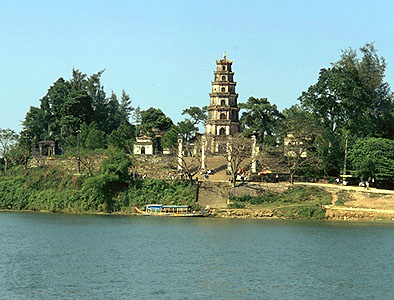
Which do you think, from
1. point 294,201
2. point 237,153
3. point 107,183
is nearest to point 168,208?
point 107,183

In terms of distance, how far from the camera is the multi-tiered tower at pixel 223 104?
91000 millimetres

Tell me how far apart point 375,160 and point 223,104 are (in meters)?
25.3

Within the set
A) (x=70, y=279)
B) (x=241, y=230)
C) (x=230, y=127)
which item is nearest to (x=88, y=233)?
(x=241, y=230)

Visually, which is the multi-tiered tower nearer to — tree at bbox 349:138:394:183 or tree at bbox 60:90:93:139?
tree at bbox 60:90:93:139

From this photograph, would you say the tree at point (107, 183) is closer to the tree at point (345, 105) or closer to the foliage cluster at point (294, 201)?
the foliage cluster at point (294, 201)

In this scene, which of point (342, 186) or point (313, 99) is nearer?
point (342, 186)

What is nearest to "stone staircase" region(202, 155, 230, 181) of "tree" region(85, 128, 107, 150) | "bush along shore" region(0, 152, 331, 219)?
"bush along shore" region(0, 152, 331, 219)

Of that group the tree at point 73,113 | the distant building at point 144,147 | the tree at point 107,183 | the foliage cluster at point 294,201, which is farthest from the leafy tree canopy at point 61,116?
the foliage cluster at point 294,201

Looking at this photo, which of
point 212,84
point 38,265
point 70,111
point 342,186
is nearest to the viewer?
point 38,265

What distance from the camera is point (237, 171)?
7400 centimetres

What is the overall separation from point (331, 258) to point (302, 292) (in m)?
9.75

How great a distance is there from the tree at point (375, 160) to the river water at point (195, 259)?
9977 millimetres

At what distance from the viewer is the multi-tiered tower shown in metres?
91.0

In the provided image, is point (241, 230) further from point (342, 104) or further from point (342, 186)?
point (342, 104)
